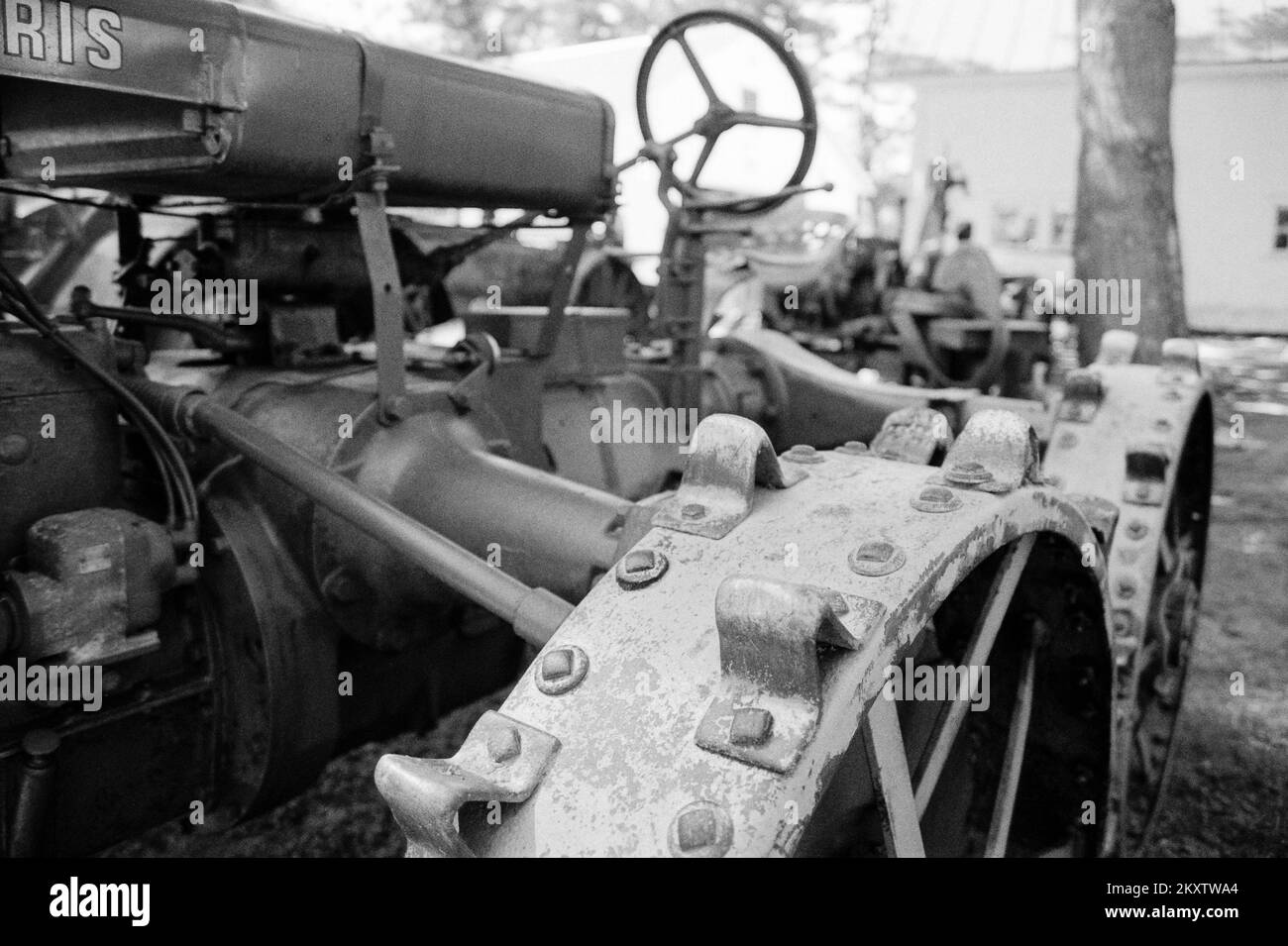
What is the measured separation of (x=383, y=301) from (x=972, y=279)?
474 centimetres

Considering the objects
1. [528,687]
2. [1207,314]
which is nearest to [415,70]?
[528,687]

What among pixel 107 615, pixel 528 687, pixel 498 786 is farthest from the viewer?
pixel 107 615

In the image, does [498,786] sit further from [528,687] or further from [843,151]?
[843,151]

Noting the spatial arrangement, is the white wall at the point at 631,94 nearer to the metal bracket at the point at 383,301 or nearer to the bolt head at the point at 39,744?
the metal bracket at the point at 383,301

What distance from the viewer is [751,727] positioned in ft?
3.11

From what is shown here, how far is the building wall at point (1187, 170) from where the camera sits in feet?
54.6

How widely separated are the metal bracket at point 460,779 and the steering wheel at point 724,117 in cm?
184

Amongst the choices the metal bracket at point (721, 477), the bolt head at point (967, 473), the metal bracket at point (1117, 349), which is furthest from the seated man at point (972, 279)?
the metal bracket at point (721, 477)

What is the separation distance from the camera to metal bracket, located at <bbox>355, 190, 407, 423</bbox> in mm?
1862

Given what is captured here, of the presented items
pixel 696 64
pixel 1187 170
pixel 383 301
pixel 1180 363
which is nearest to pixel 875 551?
pixel 383 301

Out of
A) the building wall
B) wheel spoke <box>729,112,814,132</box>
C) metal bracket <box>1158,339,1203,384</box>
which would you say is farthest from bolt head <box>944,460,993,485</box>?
the building wall

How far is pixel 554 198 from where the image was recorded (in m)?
2.25

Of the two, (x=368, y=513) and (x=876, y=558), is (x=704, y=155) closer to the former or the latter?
(x=368, y=513)
